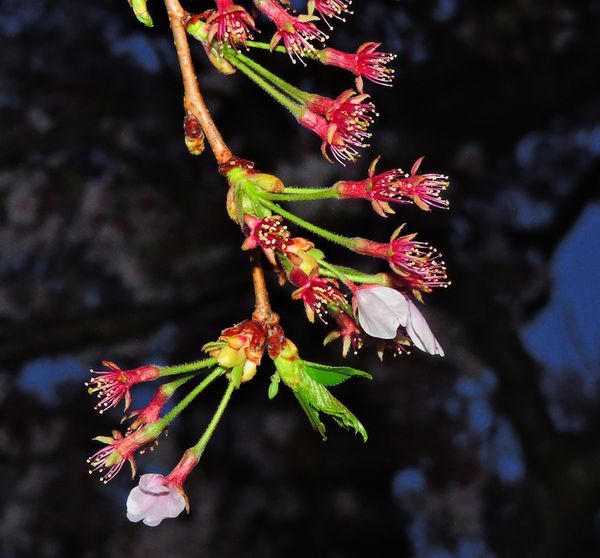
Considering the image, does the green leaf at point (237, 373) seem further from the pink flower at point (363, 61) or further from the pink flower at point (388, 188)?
the pink flower at point (363, 61)

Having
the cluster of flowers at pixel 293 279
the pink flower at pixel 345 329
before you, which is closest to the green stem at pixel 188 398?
the cluster of flowers at pixel 293 279

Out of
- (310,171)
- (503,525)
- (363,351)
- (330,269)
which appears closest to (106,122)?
(310,171)

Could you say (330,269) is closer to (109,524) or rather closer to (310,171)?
(310,171)

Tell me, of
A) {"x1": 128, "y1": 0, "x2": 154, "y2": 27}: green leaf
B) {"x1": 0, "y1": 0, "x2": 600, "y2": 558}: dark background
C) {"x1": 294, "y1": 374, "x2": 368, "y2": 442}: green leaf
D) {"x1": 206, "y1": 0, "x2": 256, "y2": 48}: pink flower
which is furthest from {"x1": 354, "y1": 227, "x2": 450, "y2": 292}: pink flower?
{"x1": 0, "y1": 0, "x2": 600, "y2": 558}: dark background

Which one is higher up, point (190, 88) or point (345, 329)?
point (190, 88)

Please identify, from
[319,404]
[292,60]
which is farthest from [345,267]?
[292,60]

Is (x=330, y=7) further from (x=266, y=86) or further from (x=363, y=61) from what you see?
(x=266, y=86)
